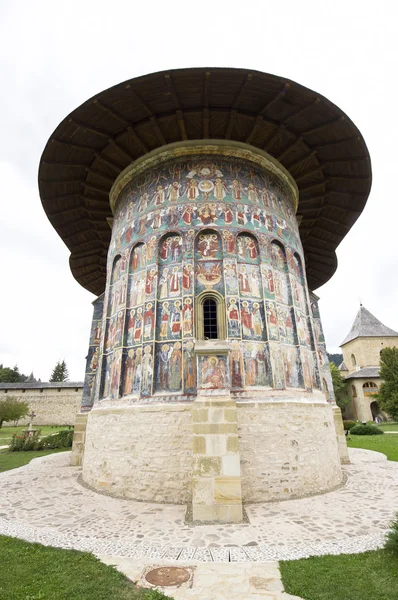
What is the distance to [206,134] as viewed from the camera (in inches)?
432

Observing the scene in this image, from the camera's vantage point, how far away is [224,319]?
29.9 feet

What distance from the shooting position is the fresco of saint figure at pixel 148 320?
30.5ft

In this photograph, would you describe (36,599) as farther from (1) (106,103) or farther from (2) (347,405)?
(2) (347,405)

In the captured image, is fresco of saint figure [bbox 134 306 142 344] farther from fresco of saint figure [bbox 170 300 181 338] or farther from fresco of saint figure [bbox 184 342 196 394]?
fresco of saint figure [bbox 184 342 196 394]

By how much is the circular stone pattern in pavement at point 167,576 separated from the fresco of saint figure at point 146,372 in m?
4.52

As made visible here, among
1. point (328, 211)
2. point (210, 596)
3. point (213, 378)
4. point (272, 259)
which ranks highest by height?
point (328, 211)

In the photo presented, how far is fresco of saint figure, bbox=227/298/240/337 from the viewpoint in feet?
29.2

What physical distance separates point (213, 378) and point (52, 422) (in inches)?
1465

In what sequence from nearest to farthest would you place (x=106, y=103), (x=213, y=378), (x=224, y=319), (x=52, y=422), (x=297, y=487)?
(x=213, y=378) → (x=297, y=487) → (x=224, y=319) → (x=106, y=103) → (x=52, y=422)

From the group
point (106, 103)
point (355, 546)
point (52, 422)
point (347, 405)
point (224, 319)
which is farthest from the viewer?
point (347, 405)

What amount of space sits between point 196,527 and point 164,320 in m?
4.95

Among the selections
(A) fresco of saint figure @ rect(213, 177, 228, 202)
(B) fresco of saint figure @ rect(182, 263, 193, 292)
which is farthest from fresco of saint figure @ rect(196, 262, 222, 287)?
(A) fresco of saint figure @ rect(213, 177, 228, 202)

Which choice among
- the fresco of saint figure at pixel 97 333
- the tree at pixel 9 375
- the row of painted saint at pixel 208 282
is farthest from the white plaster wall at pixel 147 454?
the tree at pixel 9 375

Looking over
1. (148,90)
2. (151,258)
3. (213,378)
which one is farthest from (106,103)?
(213,378)
